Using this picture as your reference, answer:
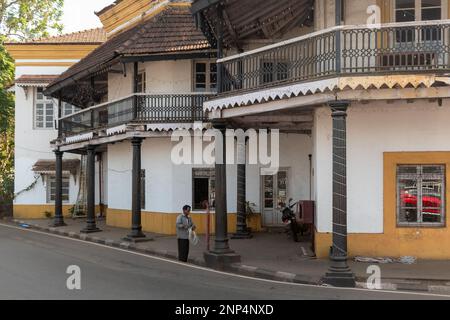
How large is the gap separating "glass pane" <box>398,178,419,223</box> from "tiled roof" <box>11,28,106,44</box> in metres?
20.4

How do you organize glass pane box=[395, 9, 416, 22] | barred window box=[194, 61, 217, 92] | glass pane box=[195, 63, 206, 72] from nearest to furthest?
1. glass pane box=[395, 9, 416, 22]
2. barred window box=[194, 61, 217, 92]
3. glass pane box=[195, 63, 206, 72]

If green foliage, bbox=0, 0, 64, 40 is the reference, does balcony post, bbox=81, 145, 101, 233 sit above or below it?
below

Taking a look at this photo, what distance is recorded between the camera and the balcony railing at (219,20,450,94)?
1063cm

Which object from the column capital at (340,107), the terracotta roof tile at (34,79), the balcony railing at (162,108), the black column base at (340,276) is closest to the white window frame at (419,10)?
the column capital at (340,107)

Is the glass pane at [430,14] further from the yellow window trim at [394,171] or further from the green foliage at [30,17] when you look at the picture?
the green foliage at [30,17]

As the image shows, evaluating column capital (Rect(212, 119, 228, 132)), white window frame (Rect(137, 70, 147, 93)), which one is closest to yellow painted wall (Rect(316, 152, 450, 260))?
column capital (Rect(212, 119, 228, 132))

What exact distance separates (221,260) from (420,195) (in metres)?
4.91

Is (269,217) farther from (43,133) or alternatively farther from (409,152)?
(43,133)

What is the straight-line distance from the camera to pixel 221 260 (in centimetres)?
1302

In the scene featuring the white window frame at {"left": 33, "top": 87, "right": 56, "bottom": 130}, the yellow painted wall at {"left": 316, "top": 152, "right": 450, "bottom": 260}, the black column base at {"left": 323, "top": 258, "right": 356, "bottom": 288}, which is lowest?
the black column base at {"left": 323, "top": 258, "right": 356, "bottom": 288}

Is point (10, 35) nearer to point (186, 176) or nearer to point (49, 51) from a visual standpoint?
point (49, 51)

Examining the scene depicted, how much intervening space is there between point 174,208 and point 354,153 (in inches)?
333

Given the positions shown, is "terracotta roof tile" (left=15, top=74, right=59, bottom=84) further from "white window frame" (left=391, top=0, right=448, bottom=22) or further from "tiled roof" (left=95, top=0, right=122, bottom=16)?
"white window frame" (left=391, top=0, right=448, bottom=22)

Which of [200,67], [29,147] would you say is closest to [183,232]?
[200,67]
